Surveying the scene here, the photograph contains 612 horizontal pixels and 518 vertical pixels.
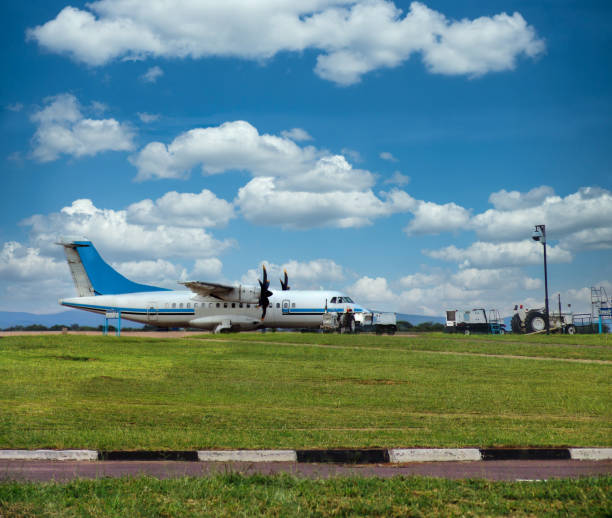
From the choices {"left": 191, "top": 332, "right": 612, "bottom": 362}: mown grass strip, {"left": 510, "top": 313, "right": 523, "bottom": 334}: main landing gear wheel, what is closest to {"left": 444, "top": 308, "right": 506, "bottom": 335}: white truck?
{"left": 510, "top": 313, "right": 523, "bottom": 334}: main landing gear wheel

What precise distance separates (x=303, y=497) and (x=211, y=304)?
4188 centimetres

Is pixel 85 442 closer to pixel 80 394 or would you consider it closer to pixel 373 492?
pixel 373 492

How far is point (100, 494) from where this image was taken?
20.1 ft

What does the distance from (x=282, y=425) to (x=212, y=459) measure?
8.07ft

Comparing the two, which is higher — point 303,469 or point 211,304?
point 211,304

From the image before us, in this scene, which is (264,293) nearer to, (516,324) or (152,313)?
(152,313)

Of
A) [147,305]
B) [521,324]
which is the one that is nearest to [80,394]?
[147,305]

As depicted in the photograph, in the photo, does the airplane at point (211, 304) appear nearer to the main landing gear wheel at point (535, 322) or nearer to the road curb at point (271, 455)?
the main landing gear wheel at point (535, 322)

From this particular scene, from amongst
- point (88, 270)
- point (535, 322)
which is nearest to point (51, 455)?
point (88, 270)

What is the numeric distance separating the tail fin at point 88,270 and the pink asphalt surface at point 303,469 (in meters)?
44.5

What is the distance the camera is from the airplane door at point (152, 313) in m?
47.9

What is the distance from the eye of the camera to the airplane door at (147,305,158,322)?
157ft

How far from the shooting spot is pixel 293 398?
14.1 meters

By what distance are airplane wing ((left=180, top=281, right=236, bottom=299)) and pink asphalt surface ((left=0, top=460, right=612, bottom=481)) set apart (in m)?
35.6
